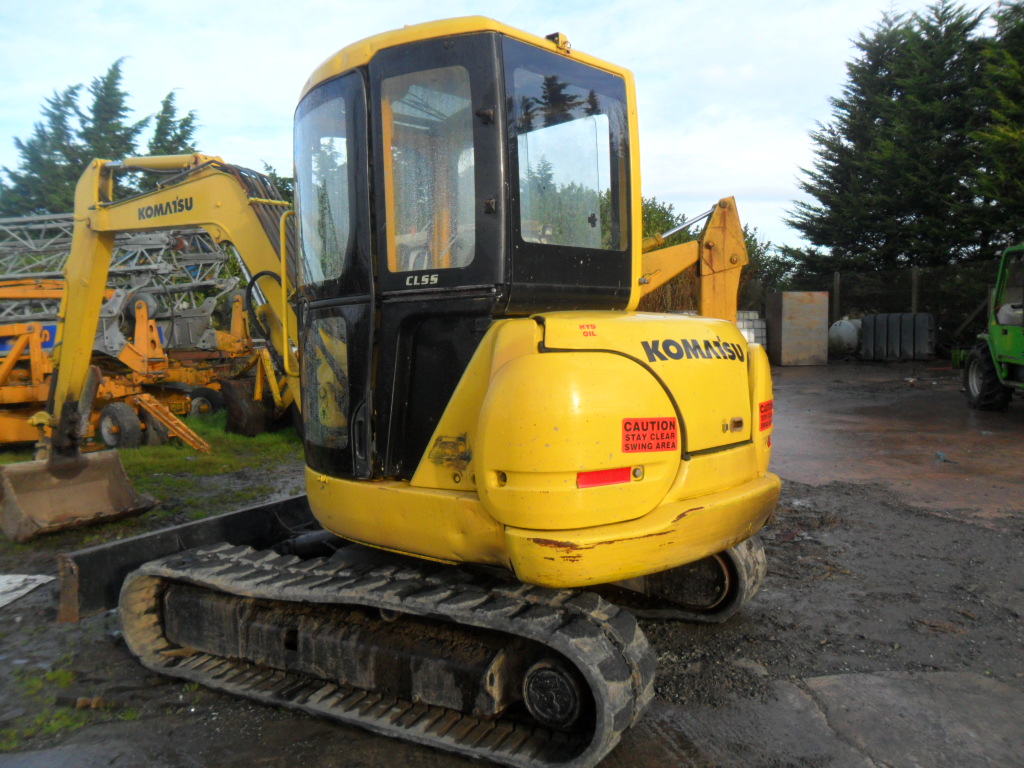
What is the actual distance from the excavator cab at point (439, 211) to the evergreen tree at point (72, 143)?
97.5 feet

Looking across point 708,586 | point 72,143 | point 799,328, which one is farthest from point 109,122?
point 708,586

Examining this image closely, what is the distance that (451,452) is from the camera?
296 cm

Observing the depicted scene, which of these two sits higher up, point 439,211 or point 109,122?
point 109,122

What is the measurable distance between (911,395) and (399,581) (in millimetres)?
12809

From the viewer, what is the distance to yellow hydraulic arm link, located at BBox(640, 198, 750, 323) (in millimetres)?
4477

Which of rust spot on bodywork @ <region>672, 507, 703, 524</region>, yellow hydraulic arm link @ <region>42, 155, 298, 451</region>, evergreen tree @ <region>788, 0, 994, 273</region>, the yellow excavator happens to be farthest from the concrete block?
rust spot on bodywork @ <region>672, 507, 703, 524</region>

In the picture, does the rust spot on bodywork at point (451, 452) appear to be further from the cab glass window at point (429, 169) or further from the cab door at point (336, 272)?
the cab glass window at point (429, 169)

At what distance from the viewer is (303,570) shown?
3.40 metres

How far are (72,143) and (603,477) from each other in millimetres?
36042

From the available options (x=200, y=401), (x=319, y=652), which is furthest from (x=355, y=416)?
(x=200, y=401)

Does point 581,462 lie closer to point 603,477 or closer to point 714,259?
point 603,477

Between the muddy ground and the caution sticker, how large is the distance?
3.70ft

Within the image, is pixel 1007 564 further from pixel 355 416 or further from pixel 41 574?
pixel 41 574

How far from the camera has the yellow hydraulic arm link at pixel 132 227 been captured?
14.6ft
